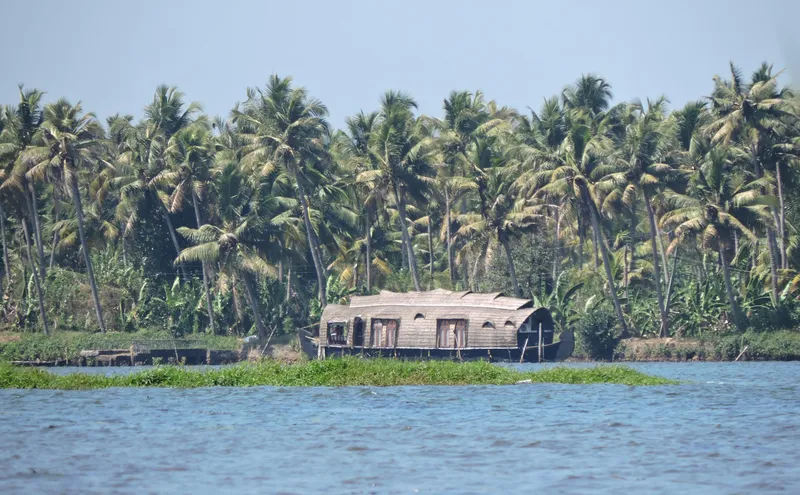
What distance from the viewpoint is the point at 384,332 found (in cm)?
5978

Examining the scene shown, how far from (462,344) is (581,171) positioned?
15.0 meters

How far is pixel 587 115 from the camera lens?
244ft

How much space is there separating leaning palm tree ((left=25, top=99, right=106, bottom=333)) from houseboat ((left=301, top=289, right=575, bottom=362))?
58.6 feet

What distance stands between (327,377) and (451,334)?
22400 mm

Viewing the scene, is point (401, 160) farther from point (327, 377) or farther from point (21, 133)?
point (327, 377)

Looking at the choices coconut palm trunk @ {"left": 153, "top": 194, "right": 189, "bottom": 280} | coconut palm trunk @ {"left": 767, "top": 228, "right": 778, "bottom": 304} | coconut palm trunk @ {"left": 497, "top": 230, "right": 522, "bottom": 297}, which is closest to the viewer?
coconut palm trunk @ {"left": 767, "top": 228, "right": 778, "bottom": 304}

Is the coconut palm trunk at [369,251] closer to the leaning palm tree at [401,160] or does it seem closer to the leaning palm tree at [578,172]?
the leaning palm tree at [401,160]

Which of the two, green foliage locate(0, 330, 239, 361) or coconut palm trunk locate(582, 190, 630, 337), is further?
green foliage locate(0, 330, 239, 361)

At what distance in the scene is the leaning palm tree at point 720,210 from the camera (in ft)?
199

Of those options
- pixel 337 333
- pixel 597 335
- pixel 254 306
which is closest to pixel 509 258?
Answer: pixel 597 335

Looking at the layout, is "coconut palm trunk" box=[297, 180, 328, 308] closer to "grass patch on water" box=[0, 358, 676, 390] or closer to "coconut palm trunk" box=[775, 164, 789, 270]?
"coconut palm trunk" box=[775, 164, 789, 270]

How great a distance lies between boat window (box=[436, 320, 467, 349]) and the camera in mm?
57969

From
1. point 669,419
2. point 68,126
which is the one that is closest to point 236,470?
point 669,419

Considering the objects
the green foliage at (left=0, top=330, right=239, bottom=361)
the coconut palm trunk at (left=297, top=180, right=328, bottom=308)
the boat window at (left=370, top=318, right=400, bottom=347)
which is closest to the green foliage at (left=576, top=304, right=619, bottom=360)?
the boat window at (left=370, top=318, right=400, bottom=347)
